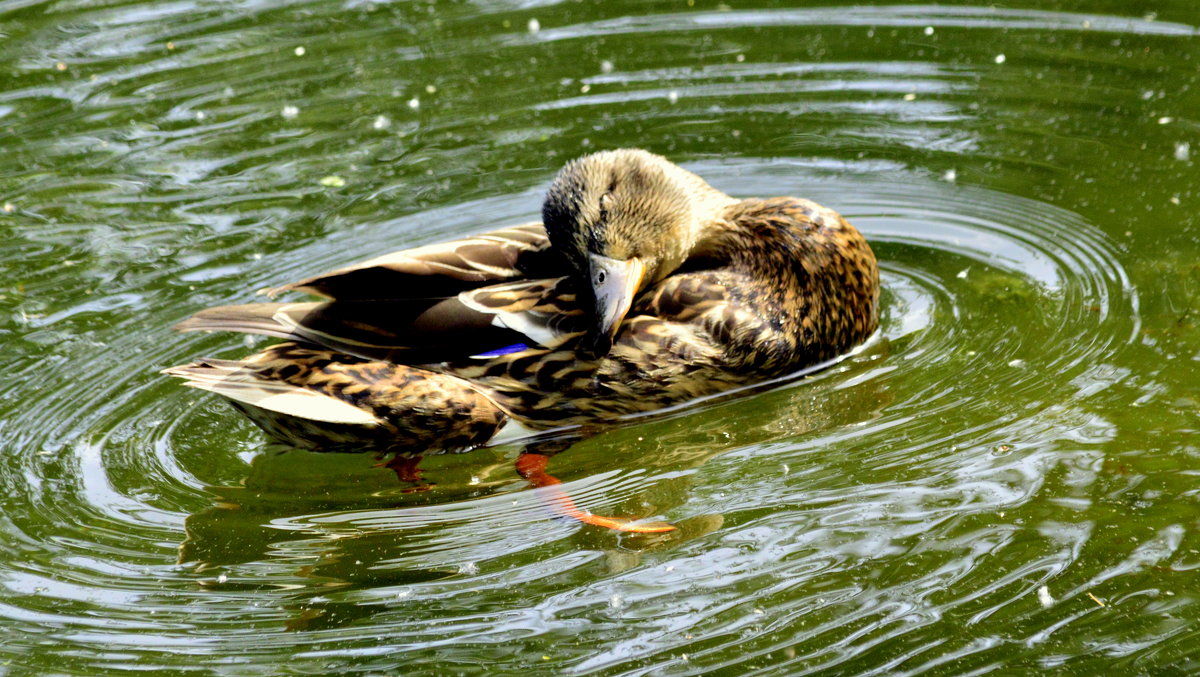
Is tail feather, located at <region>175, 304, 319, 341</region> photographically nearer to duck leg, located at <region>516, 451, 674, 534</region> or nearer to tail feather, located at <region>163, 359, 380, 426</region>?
tail feather, located at <region>163, 359, 380, 426</region>

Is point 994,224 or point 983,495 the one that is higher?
point 994,224

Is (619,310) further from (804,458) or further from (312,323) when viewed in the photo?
(312,323)

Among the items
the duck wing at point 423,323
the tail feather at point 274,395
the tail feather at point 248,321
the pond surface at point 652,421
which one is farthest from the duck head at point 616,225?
the tail feather at point 248,321

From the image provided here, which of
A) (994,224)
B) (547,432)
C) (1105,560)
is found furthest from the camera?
(994,224)

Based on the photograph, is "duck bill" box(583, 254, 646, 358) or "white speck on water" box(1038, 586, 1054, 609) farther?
"duck bill" box(583, 254, 646, 358)

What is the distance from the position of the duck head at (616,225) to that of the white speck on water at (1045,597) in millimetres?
1972

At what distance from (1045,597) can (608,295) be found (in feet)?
6.94

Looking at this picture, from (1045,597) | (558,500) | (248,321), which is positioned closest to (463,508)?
(558,500)

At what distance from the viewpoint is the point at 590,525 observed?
5.10m

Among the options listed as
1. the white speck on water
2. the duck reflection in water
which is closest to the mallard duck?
the duck reflection in water

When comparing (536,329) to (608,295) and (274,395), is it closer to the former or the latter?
(608,295)

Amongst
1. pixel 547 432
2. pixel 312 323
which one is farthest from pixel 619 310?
pixel 312 323

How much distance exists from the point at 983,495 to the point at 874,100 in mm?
4180

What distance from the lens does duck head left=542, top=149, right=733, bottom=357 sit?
562 cm
